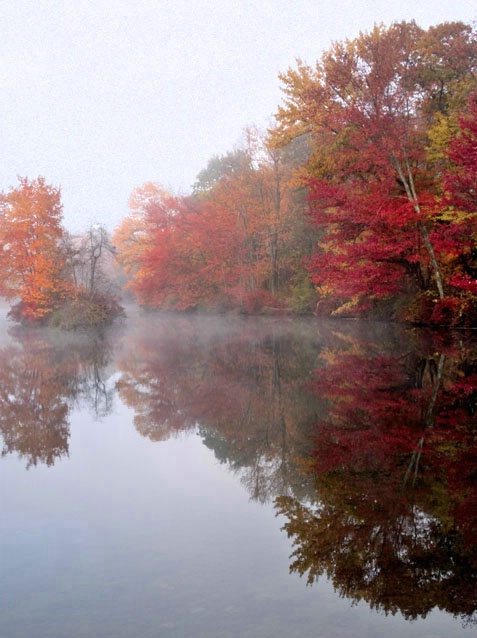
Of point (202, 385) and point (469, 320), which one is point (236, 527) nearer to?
point (202, 385)

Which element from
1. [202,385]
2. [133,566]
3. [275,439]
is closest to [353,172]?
[202,385]

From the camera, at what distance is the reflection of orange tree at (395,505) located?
3326 millimetres

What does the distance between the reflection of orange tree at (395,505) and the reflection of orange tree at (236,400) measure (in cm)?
45

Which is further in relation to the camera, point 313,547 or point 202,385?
point 202,385

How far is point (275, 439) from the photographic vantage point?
6602 millimetres

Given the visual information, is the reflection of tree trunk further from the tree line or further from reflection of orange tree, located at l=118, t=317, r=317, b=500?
the tree line

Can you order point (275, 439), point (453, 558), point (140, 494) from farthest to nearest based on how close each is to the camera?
point (275, 439) < point (140, 494) < point (453, 558)

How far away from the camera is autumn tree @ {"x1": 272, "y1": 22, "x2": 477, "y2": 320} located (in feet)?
57.3

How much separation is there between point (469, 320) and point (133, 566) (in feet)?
53.5

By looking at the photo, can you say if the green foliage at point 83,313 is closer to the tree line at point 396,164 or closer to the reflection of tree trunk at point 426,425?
the tree line at point 396,164

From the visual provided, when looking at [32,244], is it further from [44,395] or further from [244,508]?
[244,508]

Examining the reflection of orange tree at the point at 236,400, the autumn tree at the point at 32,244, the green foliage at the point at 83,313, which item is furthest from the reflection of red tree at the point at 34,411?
the autumn tree at the point at 32,244

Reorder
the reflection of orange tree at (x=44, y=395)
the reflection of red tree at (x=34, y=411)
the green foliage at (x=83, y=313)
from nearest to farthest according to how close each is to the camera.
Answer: the reflection of red tree at (x=34, y=411)
the reflection of orange tree at (x=44, y=395)
the green foliage at (x=83, y=313)

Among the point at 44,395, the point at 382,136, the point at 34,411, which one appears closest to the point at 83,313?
the point at 382,136
